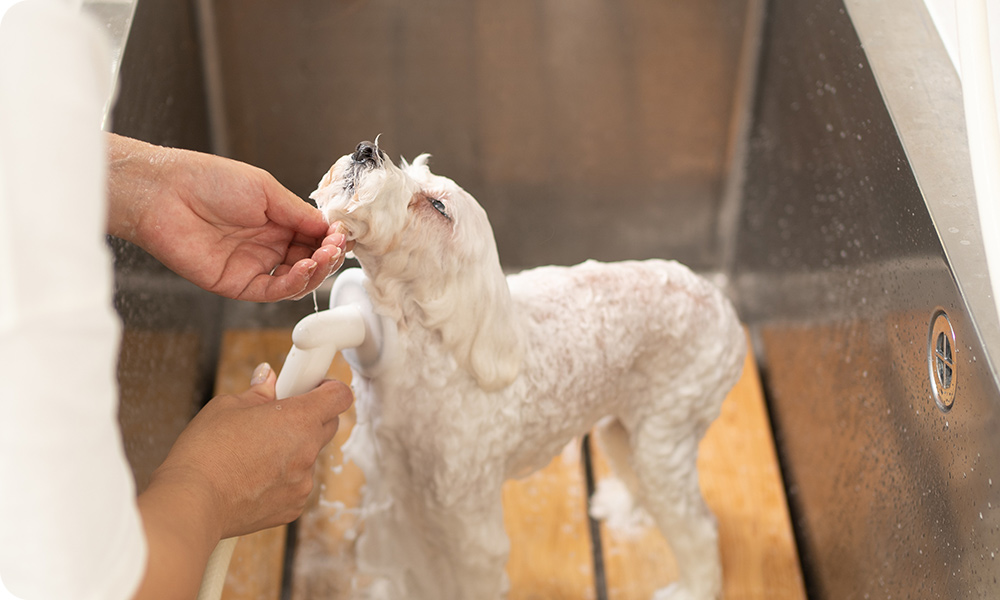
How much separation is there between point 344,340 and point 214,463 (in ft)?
0.35

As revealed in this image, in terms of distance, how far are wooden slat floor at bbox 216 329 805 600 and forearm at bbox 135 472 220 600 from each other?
0.71 feet

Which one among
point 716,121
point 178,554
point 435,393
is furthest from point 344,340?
point 716,121

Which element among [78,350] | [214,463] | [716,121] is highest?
[78,350]

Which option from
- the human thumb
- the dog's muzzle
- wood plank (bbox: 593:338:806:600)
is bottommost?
wood plank (bbox: 593:338:806:600)

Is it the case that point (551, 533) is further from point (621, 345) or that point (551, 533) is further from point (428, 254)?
point (428, 254)

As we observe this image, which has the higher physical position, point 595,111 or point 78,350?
point 78,350

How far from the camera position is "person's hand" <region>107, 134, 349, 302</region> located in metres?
0.56

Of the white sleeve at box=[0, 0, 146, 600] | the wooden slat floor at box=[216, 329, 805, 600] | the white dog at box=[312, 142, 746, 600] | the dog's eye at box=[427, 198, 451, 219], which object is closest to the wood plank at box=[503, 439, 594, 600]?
the wooden slat floor at box=[216, 329, 805, 600]

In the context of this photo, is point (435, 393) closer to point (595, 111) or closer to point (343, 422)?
point (343, 422)

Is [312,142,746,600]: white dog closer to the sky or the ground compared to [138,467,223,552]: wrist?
closer to the ground

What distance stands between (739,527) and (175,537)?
2.22 feet

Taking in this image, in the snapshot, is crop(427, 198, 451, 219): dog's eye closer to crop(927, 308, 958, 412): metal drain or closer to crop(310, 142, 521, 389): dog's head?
crop(310, 142, 521, 389): dog's head

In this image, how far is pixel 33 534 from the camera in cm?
29

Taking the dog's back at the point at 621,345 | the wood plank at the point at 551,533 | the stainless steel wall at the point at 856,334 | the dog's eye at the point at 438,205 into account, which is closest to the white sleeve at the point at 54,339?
the dog's eye at the point at 438,205
